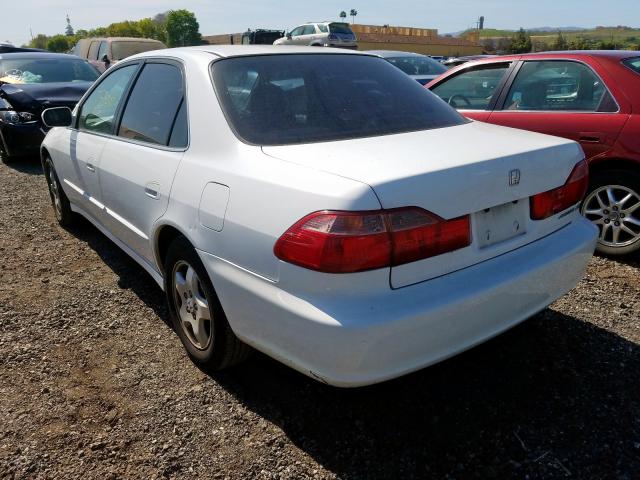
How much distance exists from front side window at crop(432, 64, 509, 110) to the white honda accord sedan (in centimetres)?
208

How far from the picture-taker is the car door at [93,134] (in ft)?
11.3

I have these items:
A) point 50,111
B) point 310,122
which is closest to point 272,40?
point 50,111

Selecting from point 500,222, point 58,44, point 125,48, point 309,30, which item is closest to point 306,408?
point 500,222

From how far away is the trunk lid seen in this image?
6.12 ft

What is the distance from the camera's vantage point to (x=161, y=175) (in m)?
2.63

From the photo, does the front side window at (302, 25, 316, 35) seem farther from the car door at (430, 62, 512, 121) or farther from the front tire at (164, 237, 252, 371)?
the front tire at (164, 237, 252, 371)

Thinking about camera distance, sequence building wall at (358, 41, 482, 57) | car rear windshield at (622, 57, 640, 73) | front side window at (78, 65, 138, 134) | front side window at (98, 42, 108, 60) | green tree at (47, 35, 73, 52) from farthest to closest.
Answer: green tree at (47, 35, 73, 52)
building wall at (358, 41, 482, 57)
front side window at (98, 42, 108, 60)
car rear windshield at (622, 57, 640, 73)
front side window at (78, 65, 138, 134)

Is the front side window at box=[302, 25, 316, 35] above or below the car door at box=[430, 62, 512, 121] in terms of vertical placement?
above

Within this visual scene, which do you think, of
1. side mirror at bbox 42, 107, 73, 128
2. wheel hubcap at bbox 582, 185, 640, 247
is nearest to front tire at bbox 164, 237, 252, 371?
side mirror at bbox 42, 107, 73, 128

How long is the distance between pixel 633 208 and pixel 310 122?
2.80 metres

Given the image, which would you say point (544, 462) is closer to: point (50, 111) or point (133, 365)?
point (133, 365)

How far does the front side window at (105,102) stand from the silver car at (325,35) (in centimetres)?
2086

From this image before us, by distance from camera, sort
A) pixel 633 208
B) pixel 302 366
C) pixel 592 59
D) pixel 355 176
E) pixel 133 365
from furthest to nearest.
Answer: pixel 592 59
pixel 633 208
pixel 133 365
pixel 302 366
pixel 355 176

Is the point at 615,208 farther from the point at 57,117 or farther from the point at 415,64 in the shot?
the point at 415,64
